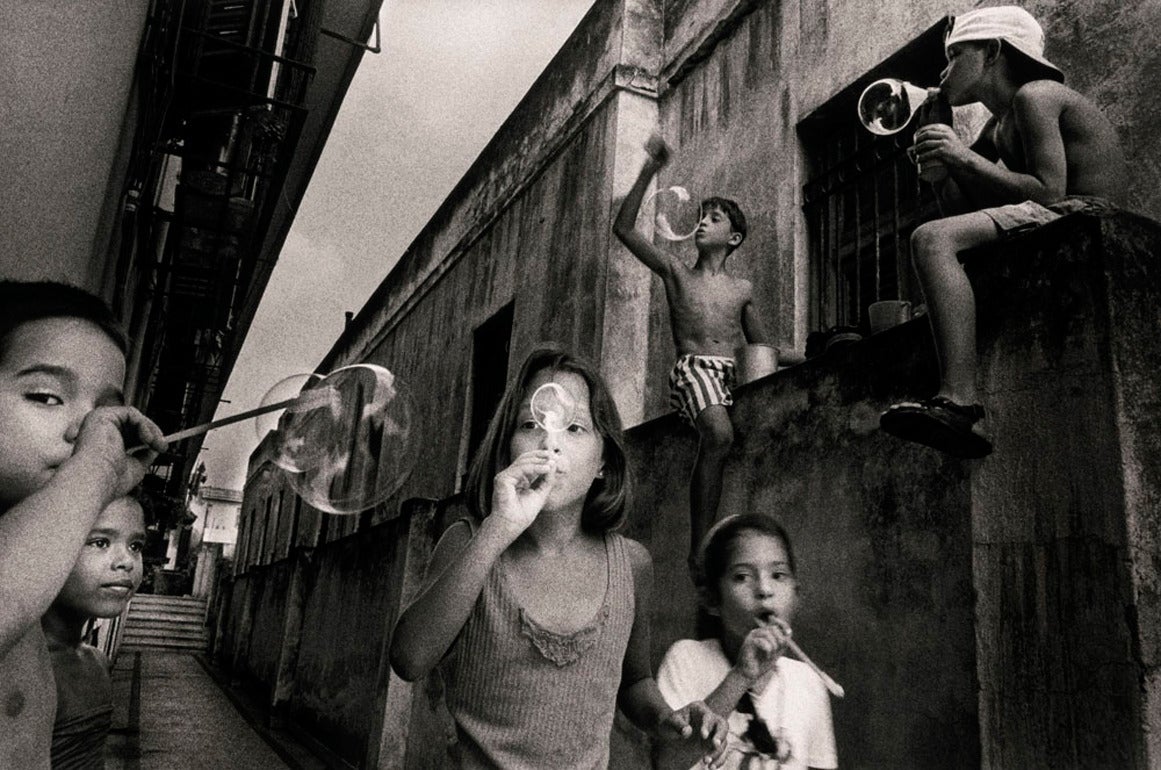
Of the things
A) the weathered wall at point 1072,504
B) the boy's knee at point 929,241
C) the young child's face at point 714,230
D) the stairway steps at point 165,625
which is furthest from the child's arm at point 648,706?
the stairway steps at point 165,625

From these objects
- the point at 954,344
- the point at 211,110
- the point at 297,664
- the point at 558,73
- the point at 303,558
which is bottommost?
the point at 297,664

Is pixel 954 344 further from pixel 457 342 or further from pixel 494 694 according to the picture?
pixel 457 342

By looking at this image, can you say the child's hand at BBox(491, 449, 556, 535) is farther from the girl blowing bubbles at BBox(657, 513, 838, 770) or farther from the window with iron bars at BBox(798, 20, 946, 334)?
the window with iron bars at BBox(798, 20, 946, 334)

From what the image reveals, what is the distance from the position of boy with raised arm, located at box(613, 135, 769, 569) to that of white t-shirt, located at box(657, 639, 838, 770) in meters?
1.68

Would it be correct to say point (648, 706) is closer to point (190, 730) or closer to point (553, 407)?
point (553, 407)

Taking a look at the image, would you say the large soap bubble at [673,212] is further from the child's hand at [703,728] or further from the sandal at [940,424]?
the child's hand at [703,728]

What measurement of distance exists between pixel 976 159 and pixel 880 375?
81 centimetres

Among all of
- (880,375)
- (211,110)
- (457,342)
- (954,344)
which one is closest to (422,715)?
(880,375)

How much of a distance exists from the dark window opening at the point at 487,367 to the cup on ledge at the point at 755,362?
231 inches

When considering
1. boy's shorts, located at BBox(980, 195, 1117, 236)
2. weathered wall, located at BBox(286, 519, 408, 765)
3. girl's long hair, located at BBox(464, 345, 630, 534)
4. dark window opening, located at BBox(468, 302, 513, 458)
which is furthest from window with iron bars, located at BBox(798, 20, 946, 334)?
dark window opening, located at BBox(468, 302, 513, 458)

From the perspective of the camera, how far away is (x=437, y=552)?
1.75 meters

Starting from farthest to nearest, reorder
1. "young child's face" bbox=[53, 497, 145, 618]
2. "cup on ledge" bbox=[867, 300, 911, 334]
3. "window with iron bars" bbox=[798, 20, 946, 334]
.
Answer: "window with iron bars" bbox=[798, 20, 946, 334] < "cup on ledge" bbox=[867, 300, 911, 334] < "young child's face" bbox=[53, 497, 145, 618]

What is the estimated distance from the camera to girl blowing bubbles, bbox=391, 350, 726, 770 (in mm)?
1585

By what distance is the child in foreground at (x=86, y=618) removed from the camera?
2703mm
